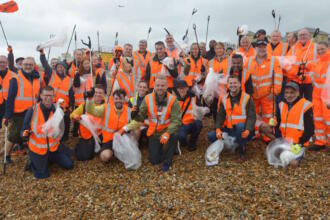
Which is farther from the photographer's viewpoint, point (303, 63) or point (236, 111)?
point (303, 63)

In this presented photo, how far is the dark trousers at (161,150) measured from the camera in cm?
440

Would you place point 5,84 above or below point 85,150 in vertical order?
above

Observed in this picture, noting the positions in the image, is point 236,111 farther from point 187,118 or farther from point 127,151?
point 127,151

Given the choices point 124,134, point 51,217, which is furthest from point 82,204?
point 124,134

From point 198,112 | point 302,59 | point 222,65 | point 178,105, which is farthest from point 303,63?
point 178,105

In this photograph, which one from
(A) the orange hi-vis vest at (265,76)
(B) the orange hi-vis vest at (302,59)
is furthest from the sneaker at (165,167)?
(B) the orange hi-vis vest at (302,59)

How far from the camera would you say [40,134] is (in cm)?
434

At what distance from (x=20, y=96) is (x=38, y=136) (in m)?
1.26

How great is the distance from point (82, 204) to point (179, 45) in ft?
13.4

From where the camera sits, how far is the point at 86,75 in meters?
6.03

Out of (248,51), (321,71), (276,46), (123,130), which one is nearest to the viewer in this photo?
(123,130)

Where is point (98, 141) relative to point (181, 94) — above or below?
below

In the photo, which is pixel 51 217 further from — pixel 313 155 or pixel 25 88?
pixel 313 155

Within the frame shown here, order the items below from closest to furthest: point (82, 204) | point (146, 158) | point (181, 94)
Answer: point (82, 204) < point (146, 158) < point (181, 94)
